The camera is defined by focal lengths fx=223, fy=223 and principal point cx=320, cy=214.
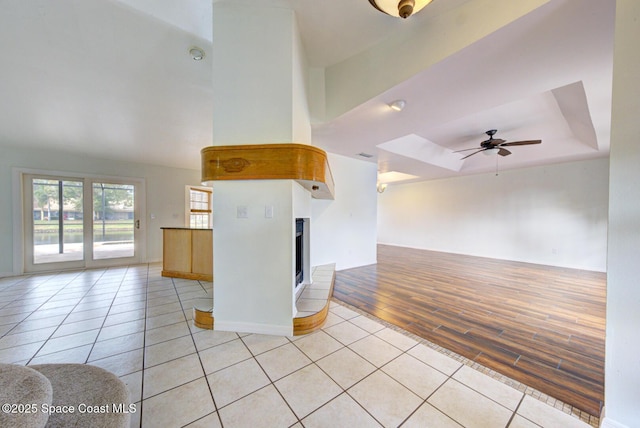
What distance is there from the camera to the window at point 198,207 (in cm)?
597

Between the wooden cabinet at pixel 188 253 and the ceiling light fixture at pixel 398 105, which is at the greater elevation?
the ceiling light fixture at pixel 398 105

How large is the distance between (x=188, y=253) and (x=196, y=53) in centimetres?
309

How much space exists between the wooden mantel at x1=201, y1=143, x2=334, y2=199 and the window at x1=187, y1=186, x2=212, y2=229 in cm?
445

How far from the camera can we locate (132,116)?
139 inches

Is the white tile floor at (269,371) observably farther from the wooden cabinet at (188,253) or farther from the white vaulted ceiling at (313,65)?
the white vaulted ceiling at (313,65)

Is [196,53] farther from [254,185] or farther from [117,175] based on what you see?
[117,175]

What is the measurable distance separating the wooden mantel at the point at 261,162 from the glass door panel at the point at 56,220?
448cm

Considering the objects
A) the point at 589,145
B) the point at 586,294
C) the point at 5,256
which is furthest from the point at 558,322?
the point at 5,256

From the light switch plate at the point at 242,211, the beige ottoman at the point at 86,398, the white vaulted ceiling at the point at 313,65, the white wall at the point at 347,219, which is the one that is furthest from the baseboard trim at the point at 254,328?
the white vaulted ceiling at the point at 313,65

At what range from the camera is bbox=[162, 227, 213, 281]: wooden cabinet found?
12.7 feet

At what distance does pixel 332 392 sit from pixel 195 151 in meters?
5.11

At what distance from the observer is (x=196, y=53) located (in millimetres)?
2578

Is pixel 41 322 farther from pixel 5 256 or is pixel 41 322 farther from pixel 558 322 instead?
pixel 558 322

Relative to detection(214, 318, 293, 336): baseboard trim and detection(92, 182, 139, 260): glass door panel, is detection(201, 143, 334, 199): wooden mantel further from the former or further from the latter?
detection(92, 182, 139, 260): glass door panel
